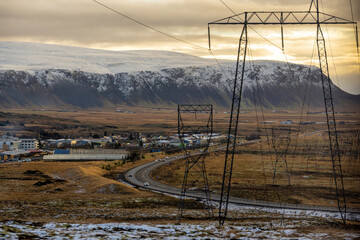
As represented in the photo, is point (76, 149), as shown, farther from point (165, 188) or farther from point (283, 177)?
point (283, 177)

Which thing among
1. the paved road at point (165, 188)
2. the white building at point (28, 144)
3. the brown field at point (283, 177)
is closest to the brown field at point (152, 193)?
the brown field at point (283, 177)

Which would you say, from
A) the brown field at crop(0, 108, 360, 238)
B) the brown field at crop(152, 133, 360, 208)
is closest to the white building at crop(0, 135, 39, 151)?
the brown field at crop(0, 108, 360, 238)

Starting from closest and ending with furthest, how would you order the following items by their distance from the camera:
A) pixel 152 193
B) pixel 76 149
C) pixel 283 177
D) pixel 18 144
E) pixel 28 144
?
pixel 152 193
pixel 283 177
pixel 76 149
pixel 18 144
pixel 28 144

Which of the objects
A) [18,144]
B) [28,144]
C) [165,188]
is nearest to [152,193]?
[165,188]

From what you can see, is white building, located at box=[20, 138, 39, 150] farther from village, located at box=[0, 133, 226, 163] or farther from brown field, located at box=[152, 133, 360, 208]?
brown field, located at box=[152, 133, 360, 208]

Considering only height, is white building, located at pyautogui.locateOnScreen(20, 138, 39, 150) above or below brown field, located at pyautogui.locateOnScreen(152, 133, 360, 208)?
below

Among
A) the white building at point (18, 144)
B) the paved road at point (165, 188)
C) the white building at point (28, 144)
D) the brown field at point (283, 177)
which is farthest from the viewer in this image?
the white building at point (28, 144)

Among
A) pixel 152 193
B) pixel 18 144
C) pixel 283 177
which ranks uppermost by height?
pixel 283 177

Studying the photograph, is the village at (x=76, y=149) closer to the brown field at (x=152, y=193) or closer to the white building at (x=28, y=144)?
the white building at (x=28, y=144)

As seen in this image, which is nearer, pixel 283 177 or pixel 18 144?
pixel 283 177

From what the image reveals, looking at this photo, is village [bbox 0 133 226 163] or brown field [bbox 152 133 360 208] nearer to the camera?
brown field [bbox 152 133 360 208]

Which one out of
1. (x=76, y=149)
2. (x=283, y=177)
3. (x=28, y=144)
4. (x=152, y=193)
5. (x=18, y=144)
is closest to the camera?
(x=152, y=193)

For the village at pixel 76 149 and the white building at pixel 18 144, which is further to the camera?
the white building at pixel 18 144

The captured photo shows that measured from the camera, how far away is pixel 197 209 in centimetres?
5934
